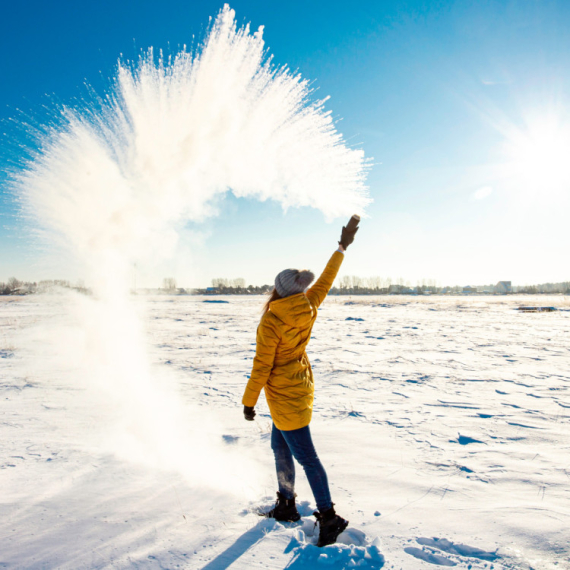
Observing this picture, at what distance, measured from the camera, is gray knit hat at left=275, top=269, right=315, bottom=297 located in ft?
7.45

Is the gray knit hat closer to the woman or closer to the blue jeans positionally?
the woman

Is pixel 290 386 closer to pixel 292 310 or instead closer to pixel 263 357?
pixel 263 357

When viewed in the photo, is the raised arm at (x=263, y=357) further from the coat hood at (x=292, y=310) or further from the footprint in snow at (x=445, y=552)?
the footprint in snow at (x=445, y=552)

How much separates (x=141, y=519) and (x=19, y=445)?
6.85 feet

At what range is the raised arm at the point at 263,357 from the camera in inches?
85.3

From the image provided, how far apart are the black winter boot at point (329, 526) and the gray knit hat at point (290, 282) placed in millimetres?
1461

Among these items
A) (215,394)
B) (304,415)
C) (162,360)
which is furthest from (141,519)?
(162,360)

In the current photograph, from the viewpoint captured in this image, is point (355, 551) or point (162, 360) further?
point (162, 360)

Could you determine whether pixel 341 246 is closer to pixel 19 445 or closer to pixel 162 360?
pixel 19 445

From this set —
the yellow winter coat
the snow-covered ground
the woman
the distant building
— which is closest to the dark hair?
the woman

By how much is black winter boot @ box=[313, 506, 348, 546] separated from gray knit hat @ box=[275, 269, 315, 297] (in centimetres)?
146

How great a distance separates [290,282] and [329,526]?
160 centimetres

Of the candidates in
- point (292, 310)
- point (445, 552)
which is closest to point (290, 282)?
point (292, 310)

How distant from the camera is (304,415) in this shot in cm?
221
